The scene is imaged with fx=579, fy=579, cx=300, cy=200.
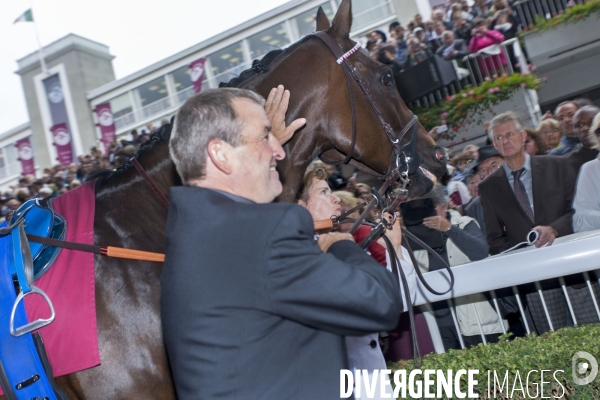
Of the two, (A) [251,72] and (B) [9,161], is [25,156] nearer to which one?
(B) [9,161]

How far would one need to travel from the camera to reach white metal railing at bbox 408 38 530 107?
1114 cm

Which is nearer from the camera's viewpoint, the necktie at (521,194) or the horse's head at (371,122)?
the horse's head at (371,122)

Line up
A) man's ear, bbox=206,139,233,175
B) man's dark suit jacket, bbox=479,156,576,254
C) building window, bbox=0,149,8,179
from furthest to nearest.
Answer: building window, bbox=0,149,8,179
man's dark suit jacket, bbox=479,156,576,254
man's ear, bbox=206,139,233,175

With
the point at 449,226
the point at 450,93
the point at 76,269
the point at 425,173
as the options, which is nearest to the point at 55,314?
the point at 76,269

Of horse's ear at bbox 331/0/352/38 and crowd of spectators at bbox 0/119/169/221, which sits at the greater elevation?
crowd of spectators at bbox 0/119/169/221

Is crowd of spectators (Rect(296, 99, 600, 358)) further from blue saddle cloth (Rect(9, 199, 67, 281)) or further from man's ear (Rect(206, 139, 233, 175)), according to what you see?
man's ear (Rect(206, 139, 233, 175))

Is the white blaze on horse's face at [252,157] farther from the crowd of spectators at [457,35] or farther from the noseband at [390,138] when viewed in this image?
the crowd of spectators at [457,35]

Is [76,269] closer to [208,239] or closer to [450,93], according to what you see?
[208,239]

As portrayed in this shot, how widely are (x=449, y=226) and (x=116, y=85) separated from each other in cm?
3147

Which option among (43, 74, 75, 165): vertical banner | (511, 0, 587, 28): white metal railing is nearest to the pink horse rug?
(511, 0, 587, 28): white metal railing

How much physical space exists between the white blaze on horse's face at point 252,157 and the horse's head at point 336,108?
40.9 inches

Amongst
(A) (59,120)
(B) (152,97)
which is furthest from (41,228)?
(A) (59,120)

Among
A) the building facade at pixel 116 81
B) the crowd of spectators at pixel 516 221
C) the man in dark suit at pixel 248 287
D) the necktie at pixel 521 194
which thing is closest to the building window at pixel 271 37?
the building facade at pixel 116 81

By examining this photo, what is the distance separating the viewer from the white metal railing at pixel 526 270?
2936mm
